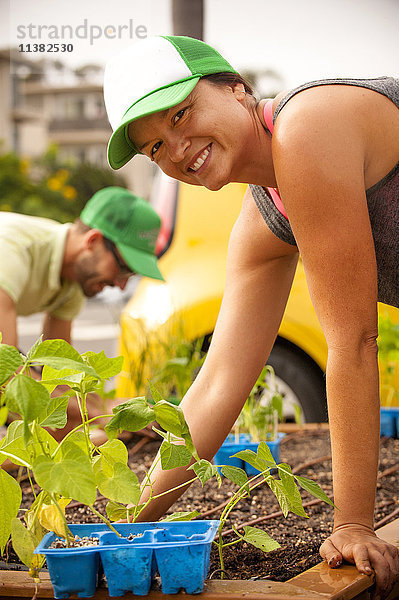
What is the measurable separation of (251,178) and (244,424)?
1.45 metres

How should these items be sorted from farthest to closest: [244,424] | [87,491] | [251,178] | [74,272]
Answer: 1. [74,272]
2. [244,424]
3. [251,178]
4. [87,491]

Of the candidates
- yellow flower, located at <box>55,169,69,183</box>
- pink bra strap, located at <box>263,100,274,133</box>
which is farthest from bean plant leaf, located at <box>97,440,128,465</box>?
yellow flower, located at <box>55,169,69,183</box>

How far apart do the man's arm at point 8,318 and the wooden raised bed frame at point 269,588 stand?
1.34 metres

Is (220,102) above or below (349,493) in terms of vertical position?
above

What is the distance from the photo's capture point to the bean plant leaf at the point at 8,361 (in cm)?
103

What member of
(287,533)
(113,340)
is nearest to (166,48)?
(287,533)

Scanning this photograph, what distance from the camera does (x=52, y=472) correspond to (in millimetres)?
1020

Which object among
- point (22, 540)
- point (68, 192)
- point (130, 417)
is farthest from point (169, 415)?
point (68, 192)

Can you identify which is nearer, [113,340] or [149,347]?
[149,347]

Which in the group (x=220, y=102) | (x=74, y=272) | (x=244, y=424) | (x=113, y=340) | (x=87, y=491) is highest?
(x=220, y=102)

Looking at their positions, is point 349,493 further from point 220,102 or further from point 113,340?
point 113,340

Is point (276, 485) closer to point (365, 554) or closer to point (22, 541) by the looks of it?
point (365, 554)

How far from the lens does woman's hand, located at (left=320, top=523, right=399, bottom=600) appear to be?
1.25 m

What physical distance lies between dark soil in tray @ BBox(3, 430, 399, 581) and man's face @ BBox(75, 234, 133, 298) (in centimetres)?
64
